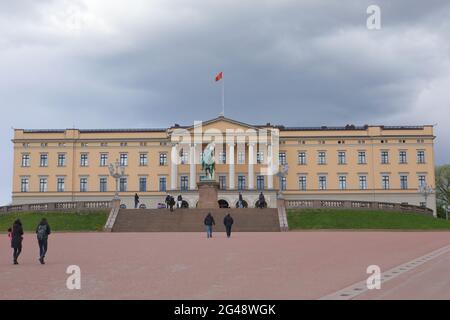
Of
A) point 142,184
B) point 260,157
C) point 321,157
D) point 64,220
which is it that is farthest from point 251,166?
point 64,220

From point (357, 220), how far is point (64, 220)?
89.6ft

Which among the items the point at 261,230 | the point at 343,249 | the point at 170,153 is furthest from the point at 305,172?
the point at 343,249

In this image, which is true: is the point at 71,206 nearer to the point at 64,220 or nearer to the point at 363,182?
the point at 64,220

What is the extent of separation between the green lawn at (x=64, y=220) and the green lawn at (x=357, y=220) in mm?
17944

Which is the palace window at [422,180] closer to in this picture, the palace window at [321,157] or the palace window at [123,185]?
the palace window at [321,157]

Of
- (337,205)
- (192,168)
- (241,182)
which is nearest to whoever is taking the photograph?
(337,205)

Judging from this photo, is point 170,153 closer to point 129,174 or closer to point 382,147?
point 129,174

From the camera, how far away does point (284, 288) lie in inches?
555

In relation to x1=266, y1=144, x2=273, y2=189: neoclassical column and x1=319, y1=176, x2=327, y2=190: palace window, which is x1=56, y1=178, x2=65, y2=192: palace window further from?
x1=319, y1=176, x2=327, y2=190: palace window

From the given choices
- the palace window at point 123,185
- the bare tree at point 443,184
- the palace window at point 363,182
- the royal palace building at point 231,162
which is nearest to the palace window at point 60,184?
the royal palace building at point 231,162

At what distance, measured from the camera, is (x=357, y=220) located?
187ft

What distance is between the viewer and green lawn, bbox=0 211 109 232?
55.8 m

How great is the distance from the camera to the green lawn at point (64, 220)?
183 ft
